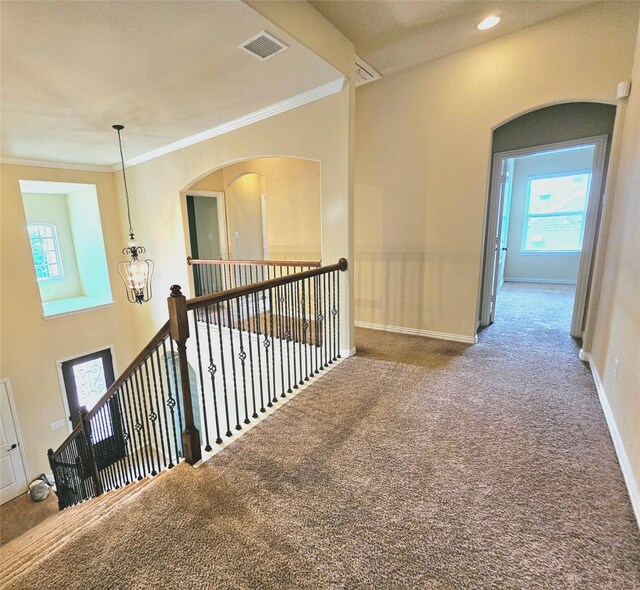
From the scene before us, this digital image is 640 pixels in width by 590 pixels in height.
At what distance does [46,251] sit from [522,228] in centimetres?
1044

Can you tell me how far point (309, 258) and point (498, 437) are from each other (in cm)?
375

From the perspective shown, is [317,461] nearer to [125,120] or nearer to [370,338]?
[370,338]

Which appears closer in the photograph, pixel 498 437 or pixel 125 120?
pixel 498 437

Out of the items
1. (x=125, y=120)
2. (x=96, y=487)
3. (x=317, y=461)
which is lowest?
(x=96, y=487)

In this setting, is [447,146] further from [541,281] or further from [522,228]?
[541,281]

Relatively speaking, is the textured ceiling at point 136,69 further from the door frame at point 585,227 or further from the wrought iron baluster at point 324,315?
the door frame at point 585,227

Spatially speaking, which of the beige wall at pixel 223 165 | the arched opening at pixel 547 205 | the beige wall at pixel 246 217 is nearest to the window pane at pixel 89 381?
the beige wall at pixel 223 165

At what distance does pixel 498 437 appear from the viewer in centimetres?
198

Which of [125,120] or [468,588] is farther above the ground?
[125,120]

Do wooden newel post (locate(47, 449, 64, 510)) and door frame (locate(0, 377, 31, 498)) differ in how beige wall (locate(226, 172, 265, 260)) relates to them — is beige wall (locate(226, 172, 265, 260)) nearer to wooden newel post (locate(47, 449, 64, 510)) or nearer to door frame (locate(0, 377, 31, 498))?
door frame (locate(0, 377, 31, 498))

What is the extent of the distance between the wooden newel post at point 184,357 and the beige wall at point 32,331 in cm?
500

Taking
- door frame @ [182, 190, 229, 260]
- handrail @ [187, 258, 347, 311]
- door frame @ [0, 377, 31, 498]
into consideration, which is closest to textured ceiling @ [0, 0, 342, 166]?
handrail @ [187, 258, 347, 311]

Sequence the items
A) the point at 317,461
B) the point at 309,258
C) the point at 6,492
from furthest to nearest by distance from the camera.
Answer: the point at 309,258 < the point at 6,492 < the point at 317,461

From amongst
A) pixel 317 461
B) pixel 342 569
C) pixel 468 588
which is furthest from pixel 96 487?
pixel 468 588
